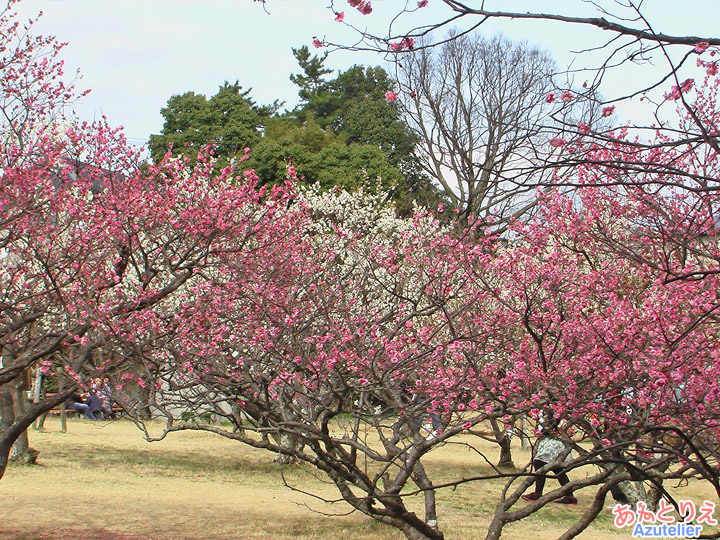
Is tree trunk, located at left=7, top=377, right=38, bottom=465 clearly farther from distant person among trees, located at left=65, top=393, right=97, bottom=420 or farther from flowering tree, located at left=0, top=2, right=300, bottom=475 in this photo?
distant person among trees, located at left=65, top=393, right=97, bottom=420

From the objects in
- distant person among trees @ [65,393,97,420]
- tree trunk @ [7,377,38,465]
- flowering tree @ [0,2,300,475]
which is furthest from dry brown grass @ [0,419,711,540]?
distant person among trees @ [65,393,97,420]

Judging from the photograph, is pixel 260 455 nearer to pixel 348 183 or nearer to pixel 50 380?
pixel 50 380

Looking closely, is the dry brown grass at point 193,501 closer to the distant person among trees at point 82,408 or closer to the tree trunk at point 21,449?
the tree trunk at point 21,449

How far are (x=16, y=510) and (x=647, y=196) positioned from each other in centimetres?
864

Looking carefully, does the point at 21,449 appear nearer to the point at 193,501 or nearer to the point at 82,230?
the point at 193,501

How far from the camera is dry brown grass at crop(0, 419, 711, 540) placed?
9414 millimetres

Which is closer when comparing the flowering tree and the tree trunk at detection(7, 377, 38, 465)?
the flowering tree

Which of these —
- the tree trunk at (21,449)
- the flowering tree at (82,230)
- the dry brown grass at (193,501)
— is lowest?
the dry brown grass at (193,501)

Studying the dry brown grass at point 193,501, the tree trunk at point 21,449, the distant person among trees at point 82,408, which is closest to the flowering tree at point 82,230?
the dry brown grass at point 193,501

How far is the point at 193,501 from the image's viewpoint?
11.5m

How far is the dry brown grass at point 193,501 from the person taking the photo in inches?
371

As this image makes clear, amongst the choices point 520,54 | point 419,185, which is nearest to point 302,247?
point 520,54

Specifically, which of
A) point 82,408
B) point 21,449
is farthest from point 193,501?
point 82,408

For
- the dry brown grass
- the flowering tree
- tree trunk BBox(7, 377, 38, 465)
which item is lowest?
the dry brown grass
